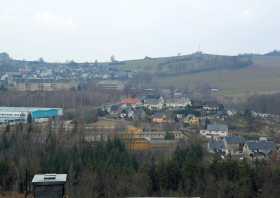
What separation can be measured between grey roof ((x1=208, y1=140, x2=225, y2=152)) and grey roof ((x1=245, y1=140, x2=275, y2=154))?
76cm

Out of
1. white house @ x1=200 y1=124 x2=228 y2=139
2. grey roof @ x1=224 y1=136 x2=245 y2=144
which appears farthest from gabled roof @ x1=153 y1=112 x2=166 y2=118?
grey roof @ x1=224 y1=136 x2=245 y2=144

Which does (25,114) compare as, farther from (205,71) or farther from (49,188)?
(205,71)

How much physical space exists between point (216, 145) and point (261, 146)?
1.39 m

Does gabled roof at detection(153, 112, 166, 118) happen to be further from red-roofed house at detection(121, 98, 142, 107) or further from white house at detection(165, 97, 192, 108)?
white house at detection(165, 97, 192, 108)

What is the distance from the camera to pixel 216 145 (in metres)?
15.7

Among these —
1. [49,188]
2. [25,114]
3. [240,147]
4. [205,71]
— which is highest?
[205,71]

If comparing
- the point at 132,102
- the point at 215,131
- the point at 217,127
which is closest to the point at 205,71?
the point at 132,102

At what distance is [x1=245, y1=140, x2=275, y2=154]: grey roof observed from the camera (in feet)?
48.4

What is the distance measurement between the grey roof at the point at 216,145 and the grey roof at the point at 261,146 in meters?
0.76

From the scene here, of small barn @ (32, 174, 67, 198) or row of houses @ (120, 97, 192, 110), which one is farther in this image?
row of houses @ (120, 97, 192, 110)

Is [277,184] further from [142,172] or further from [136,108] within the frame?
[136,108]

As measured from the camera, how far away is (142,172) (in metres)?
9.65

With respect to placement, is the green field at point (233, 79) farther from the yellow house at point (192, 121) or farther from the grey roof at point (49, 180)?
the grey roof at point (49, 180)

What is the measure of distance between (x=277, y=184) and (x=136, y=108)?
15931mm
